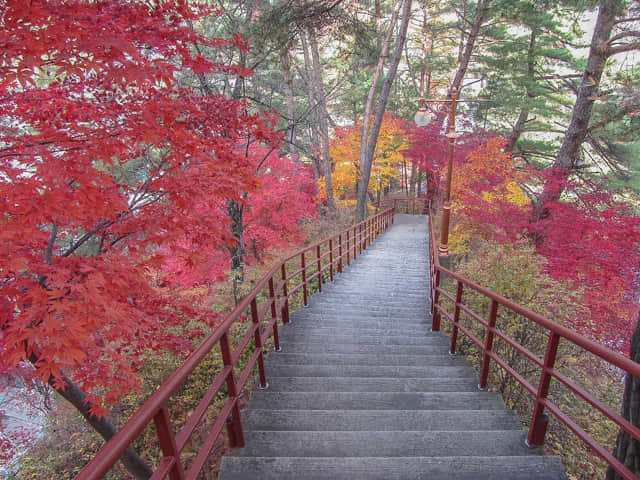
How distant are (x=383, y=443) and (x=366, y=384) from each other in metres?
1.03

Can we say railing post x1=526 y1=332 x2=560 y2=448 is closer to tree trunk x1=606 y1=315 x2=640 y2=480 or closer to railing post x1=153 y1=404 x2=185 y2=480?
tree trunk x1=606 y1=315 x2=640 y2=480

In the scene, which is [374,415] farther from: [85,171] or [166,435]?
[85,171]

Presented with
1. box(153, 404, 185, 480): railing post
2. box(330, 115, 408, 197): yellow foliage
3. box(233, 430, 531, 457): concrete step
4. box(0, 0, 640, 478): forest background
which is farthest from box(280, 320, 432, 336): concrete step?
box(330, 115, 408, 197): yellow foliage

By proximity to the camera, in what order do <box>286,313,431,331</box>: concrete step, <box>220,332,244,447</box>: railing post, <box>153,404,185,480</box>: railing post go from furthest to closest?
<box>286,313,431,331</box>: concrete step < <box>220,332,244,447</box>: railing post < <box>153,404,185,480</box>: railing post

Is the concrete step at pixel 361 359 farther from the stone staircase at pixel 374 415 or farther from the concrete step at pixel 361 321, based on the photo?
the concrete step at pixel 361 321

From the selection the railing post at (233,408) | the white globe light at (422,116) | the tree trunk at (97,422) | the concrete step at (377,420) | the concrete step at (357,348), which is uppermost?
the white globe light at (422,116)

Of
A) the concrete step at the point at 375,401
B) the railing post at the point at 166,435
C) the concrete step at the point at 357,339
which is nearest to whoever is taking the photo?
the railing post at the point at 166,435

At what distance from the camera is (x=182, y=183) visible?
4.05m

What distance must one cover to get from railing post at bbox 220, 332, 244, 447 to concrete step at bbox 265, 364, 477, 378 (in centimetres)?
129

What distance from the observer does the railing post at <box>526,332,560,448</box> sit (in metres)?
2.43

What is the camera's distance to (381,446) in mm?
2611

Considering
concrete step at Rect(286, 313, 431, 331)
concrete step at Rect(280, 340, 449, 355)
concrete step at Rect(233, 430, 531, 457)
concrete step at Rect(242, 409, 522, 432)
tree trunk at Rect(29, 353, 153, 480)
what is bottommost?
tree trunk at Rect(29, 353, 153, 480)

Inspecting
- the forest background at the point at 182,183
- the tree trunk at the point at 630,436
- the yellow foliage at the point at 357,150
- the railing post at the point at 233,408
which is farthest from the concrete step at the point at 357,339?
the yellow foliage at the point at 357,150

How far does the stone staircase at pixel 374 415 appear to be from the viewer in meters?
2.34
